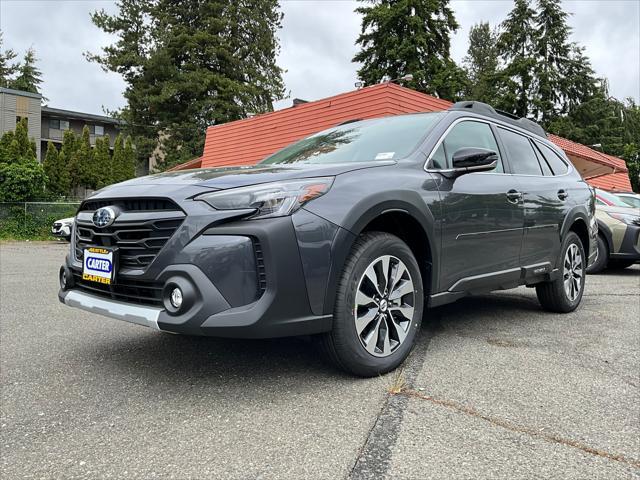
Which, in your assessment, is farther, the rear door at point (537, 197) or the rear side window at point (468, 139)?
the rear door at point (537, 197)

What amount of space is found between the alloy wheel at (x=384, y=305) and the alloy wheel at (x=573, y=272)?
2482 mm

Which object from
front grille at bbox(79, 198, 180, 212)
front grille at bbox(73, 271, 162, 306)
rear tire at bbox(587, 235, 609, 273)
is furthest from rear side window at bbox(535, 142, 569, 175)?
rear tire at bbox(587, 235, 609, 273)

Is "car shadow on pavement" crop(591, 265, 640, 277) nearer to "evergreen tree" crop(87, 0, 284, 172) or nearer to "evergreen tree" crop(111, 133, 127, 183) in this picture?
"evergreen tree" crop(87, 0, 284, 172)

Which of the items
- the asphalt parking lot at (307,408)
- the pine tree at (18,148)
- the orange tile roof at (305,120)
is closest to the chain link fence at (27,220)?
the pine tree at (18,148)

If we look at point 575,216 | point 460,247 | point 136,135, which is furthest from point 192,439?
point 136,135

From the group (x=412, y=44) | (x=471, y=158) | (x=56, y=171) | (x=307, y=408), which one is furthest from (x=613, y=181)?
(x=56, y=171)

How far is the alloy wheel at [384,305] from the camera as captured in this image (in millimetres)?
2770

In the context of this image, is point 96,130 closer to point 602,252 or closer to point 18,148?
point 18,148

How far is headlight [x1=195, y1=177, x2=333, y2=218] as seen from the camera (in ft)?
8.18

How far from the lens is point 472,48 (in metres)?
51.3

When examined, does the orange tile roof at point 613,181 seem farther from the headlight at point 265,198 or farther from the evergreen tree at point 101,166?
the evergreen tree at point 101,166

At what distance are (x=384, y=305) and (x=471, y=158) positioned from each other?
3.74 feet

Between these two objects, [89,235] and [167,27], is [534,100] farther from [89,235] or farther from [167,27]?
[89,235]

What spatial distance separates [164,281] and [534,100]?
4056cm
